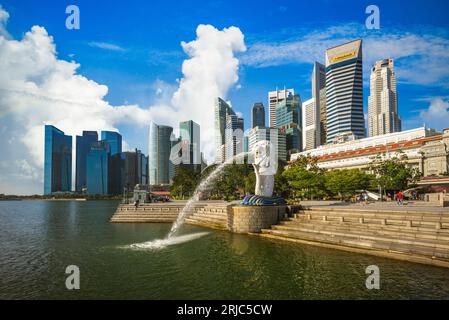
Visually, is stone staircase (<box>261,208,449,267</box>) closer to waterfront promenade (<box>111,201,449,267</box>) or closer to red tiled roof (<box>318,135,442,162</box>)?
waterfront promenade (<box>111,201,449,267</box>)

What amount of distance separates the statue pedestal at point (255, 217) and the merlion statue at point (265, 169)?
197cm

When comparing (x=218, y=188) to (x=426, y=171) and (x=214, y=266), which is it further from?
(x=214, y=266)

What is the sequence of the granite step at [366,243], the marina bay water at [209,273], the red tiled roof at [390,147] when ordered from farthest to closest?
the red tiled roof at [390,147] → the granite step at [366,243] → the marina bay water at [209,273]

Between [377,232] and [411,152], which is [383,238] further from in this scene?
[411,152]

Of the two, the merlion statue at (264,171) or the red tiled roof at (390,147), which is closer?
the merlion statue at (264,171)

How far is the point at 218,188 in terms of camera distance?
83750mm

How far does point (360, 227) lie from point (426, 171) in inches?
2735

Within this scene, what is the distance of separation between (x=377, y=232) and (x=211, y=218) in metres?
20.7

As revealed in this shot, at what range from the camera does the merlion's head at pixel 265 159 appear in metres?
31.9

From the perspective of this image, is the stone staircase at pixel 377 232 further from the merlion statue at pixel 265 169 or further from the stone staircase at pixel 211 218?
the stone staircase at pixel 211 218

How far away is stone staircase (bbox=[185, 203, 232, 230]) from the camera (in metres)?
35.2

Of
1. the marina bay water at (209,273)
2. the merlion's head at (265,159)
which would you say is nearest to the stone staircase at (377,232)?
the marina bay water at (209,273)

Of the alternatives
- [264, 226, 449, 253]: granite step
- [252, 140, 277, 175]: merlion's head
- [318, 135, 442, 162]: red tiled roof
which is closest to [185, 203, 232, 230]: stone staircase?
[252, 140, 277, 175]: merlion's head
